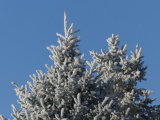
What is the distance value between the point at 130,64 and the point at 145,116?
3.35 m

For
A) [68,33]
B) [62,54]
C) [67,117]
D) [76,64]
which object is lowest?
[67,117]

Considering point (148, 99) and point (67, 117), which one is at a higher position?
point (148, 99)

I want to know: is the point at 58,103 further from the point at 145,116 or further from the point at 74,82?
the point at 145,116

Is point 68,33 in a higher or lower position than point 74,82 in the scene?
higher

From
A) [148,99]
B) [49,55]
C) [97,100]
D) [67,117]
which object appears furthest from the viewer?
[148,99]

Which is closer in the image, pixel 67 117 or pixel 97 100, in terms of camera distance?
pixel 67 117

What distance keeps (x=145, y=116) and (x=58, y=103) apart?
734cm

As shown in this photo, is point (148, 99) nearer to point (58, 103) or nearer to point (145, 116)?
point (145, 116)

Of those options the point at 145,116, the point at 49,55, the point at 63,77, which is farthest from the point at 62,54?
the point at 145,116

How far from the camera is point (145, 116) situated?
16.5 metres

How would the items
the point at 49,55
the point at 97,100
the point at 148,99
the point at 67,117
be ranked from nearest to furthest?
the point at 67,117 → the point at 97,100 → the point at 49,55 → the point at 148,99

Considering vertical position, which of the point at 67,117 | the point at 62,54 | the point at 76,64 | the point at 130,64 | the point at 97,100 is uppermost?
the point at 130,64

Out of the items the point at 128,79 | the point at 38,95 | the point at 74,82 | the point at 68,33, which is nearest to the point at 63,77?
the point at 74,82

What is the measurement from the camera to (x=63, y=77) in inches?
452
